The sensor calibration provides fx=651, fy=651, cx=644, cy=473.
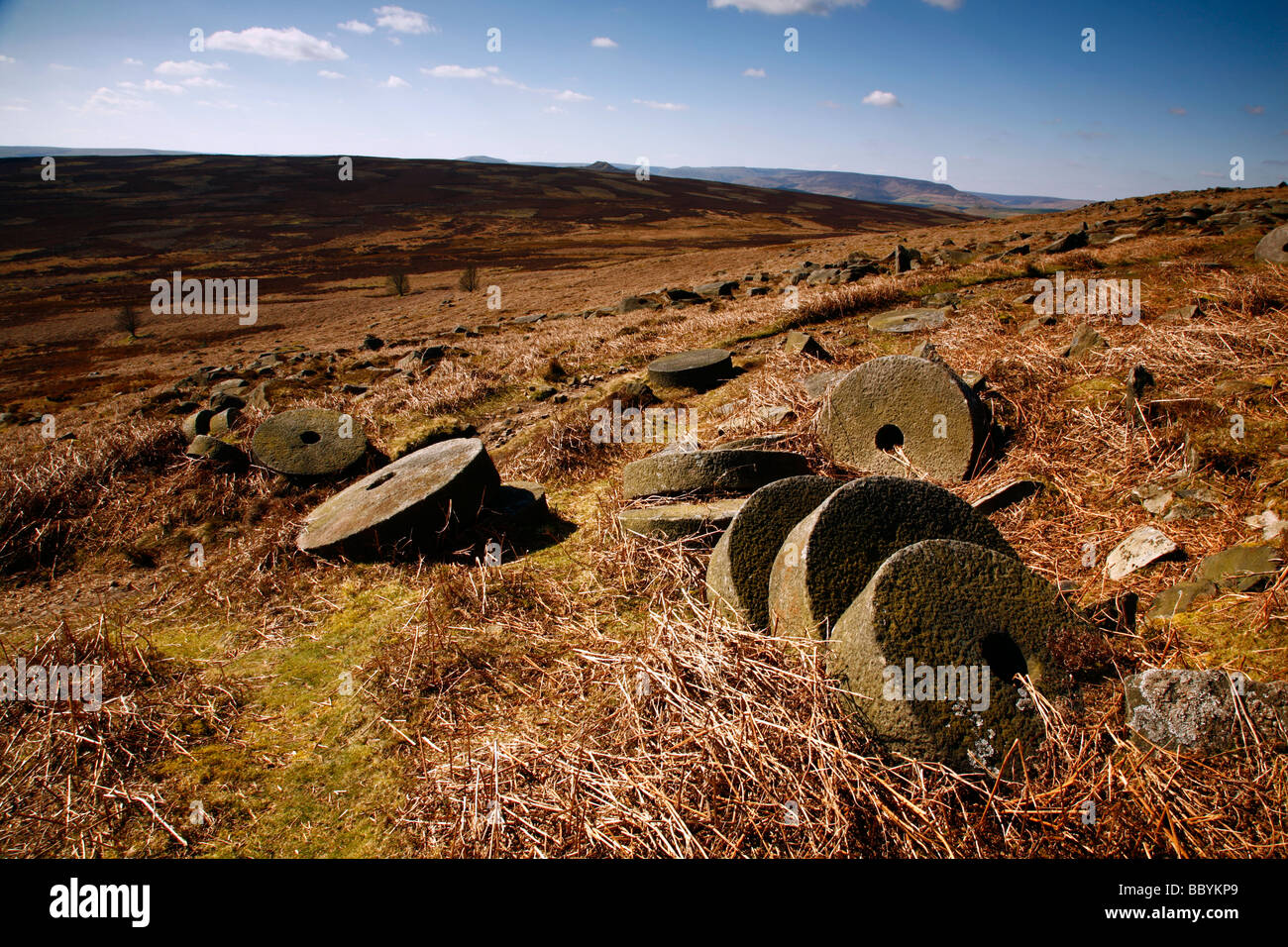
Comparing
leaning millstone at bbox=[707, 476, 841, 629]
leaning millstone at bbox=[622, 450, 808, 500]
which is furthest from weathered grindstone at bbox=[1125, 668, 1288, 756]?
leaning millstone at bbox=[622, 450, 808, 500]

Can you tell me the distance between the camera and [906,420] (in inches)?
227

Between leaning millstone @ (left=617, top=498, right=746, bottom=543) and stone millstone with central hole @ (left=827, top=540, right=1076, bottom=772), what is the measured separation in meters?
1.98

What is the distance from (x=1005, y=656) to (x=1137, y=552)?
194cm

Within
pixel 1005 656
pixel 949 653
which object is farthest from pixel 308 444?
pixel 1005 656

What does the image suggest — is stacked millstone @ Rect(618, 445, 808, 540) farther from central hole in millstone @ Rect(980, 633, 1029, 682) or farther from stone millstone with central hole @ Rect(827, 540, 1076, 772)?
central hole in millstone @ Rect(980, 633, 1029, 682)

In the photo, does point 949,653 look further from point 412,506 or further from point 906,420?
point 412,506

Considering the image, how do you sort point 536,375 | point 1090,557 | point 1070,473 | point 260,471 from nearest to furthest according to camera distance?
point 1090,557, point 1070,473, point 260,471, point 536,375

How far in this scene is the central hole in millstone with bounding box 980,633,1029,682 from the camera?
3.07m

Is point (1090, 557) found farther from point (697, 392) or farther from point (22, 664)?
point (22, 664)

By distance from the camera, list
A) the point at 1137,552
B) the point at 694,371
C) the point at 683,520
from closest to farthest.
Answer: the point at 1137,552 → the point at 683,520 → the point at 694,371

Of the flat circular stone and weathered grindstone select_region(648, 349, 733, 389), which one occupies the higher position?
the flat circular stone

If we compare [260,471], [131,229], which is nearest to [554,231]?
[131,229]
